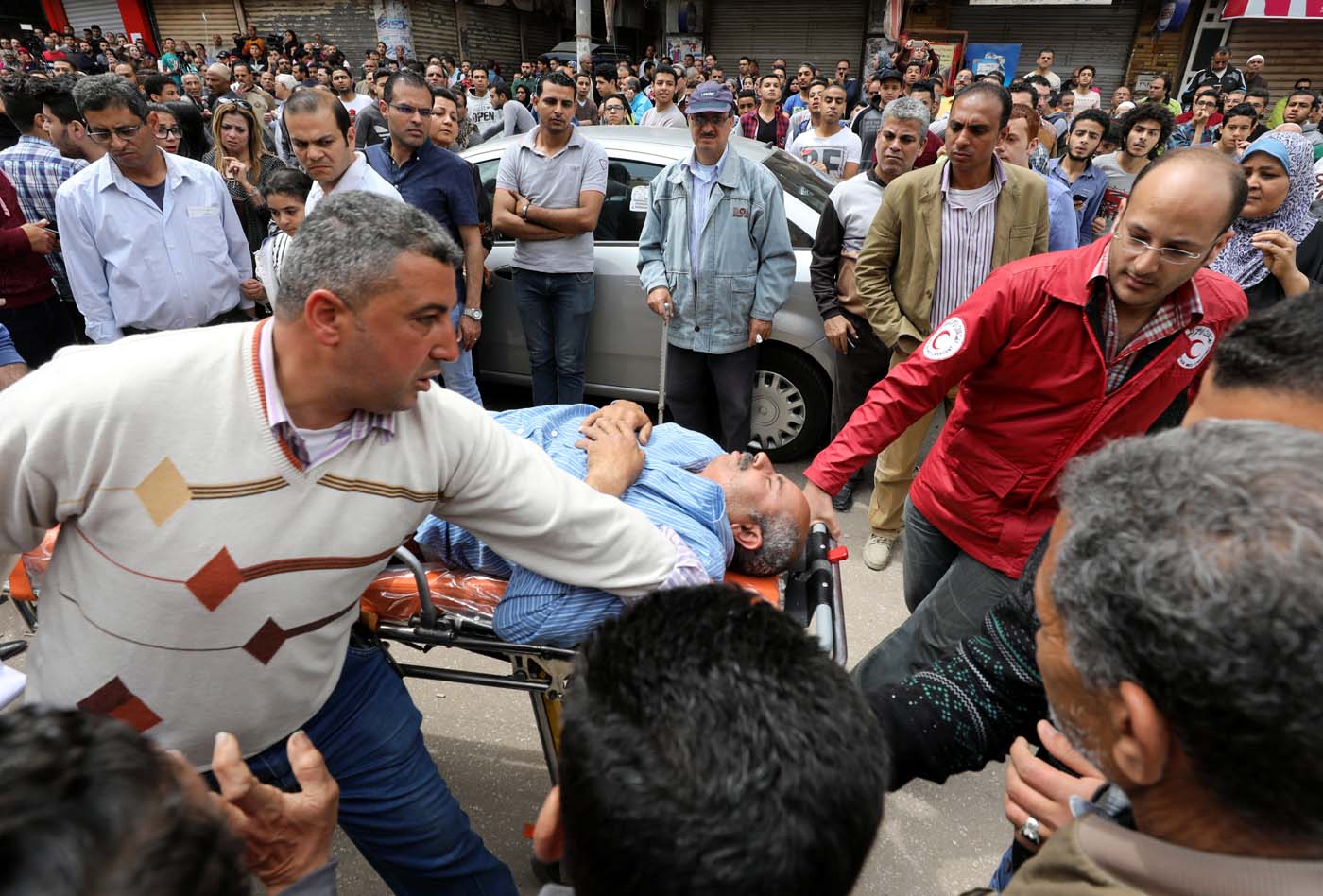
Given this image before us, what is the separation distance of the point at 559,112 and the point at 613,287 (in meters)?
0.98

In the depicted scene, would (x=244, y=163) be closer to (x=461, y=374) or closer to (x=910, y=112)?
(x=461, y=374)

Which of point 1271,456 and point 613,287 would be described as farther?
point 613,287

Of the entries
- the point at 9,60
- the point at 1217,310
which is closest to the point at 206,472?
the point at 1217,310

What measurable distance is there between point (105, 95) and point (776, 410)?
3506 millimetres

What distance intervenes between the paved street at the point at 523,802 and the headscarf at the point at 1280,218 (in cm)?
240

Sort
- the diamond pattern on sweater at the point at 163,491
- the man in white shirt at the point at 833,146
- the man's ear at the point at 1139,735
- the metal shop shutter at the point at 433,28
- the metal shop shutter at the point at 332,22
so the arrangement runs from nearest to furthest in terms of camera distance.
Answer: the man's ear at the point at 1139,735, the diamond pattern on sweater at the point at 163,491, the man in white shirt at the point at 833,146, the metal shop shutter at the point at 332,22, the metal shop shutter at the point at 433,28

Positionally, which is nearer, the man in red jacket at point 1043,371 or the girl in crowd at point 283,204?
the man in red jacket at point 1043,371

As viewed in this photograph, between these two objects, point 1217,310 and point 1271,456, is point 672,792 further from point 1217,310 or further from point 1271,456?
point 1217,310

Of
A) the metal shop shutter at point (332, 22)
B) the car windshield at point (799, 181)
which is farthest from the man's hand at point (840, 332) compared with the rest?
the metal shop shutter at point (332, 22)

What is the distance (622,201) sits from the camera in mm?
4309

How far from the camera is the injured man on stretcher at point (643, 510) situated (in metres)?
1.61

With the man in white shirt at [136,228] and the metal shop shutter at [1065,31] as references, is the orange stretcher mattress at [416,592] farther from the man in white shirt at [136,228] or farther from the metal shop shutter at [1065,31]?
the metal shop shutter at [1065,31]

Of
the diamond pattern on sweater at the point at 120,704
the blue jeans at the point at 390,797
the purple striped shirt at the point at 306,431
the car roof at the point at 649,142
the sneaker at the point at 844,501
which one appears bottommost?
the sneaker at the point at 844,501

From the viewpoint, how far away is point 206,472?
1.27 meters
